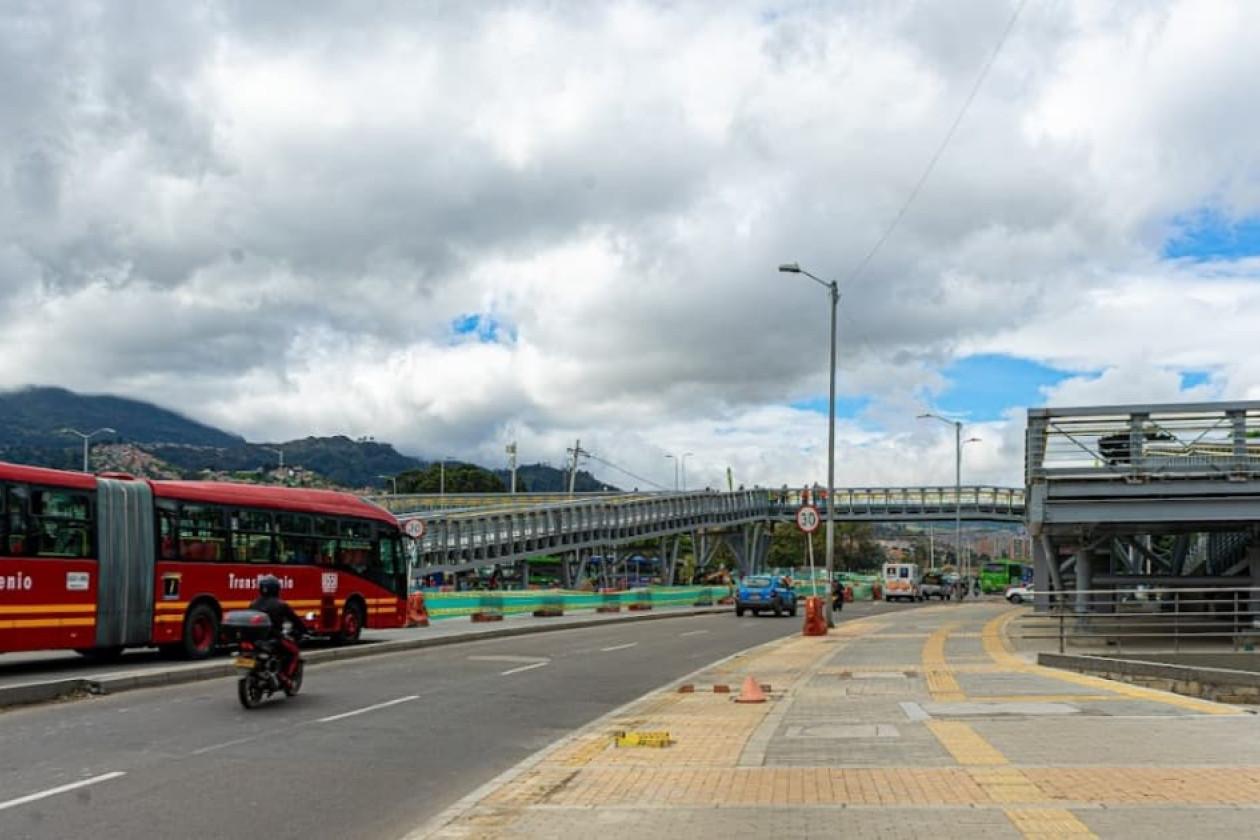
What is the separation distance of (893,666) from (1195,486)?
8.00 metres

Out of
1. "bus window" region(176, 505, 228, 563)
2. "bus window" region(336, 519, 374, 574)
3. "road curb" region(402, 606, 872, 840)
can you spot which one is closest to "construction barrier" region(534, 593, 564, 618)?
"bus window" region(336, 519, 374, 574)

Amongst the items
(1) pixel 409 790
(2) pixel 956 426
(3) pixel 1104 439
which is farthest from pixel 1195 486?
(2) pixel 956 426

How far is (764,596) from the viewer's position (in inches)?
1774

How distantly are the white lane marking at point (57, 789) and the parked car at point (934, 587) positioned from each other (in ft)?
253

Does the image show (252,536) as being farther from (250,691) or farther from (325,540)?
(250,691)

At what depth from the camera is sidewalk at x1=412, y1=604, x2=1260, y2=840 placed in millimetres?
7809

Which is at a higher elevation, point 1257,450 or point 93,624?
point 1257,450

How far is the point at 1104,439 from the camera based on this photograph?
25.0m

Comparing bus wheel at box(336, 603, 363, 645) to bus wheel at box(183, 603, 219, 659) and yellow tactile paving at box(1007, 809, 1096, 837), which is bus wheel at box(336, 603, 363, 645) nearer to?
bus wheel at box(183, 603, 219, 659)

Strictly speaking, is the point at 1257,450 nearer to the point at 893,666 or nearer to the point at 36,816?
the point at 893,666

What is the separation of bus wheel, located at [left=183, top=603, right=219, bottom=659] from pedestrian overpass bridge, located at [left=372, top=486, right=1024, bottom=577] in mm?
15669

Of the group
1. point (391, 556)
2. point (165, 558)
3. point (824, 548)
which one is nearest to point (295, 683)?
point (165, 558)

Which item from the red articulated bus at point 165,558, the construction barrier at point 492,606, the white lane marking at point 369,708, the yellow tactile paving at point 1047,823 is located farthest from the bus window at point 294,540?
the yellow tactile paving at point 1047,823

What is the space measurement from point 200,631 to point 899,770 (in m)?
15.6
